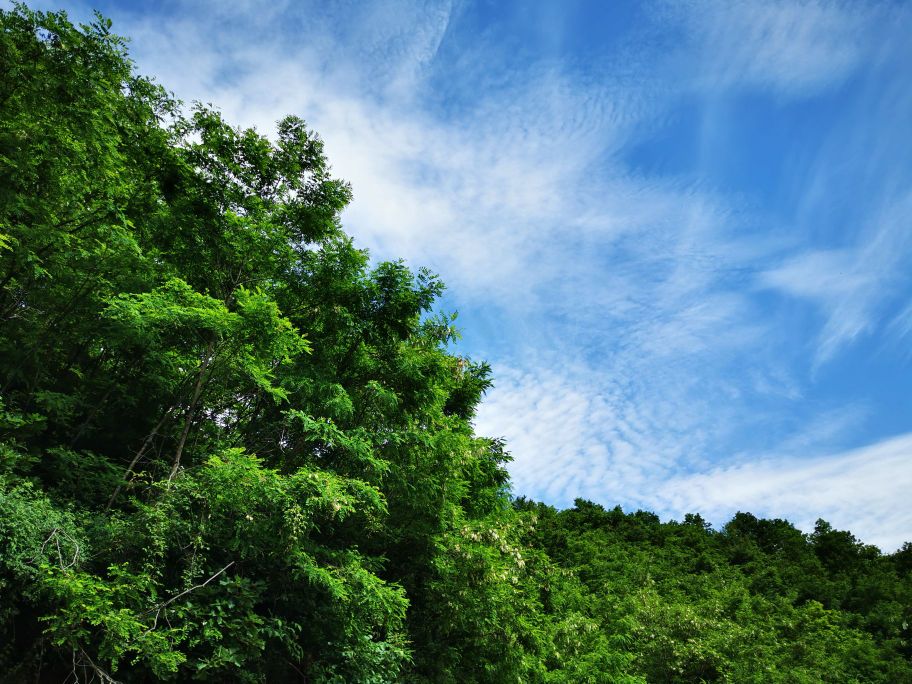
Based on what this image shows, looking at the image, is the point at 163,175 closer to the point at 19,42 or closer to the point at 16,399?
the point at 19,42

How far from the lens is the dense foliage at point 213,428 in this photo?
918 centimetres

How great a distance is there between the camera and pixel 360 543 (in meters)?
14.2

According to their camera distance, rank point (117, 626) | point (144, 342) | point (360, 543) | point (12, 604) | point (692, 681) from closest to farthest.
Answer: point (117, 626)
point (12, 604)
point (144, 342)
point (360, 543)
point (692, 681)

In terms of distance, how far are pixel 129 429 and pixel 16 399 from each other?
2.25 m

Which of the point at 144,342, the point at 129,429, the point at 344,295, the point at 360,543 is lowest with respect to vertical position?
the point at 360,543

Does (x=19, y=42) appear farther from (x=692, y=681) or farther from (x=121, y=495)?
(x=692, y=681)

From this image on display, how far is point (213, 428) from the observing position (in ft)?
44.7

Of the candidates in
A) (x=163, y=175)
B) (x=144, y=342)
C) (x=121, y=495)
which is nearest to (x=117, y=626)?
(x=121, y=495)

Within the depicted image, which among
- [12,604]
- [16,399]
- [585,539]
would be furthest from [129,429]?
[585,539]

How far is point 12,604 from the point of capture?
348 inches

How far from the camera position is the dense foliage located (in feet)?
30.1

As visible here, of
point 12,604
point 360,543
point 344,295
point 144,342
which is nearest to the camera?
point 12,604

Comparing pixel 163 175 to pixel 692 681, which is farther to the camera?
pixel 692 681

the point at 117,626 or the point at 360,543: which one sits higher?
the point at 360,543
